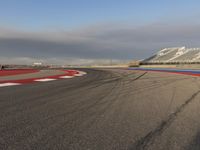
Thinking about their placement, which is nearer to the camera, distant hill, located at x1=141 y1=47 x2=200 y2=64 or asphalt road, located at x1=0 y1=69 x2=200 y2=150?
asphalt road, located at x1=0 y1=69 x2=200 y2=150

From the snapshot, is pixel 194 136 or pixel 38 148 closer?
pixel 38 148

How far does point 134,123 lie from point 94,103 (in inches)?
80.7

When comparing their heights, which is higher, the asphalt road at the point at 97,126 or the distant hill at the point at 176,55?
the distant hill at the point at 176,55

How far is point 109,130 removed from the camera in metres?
3.72

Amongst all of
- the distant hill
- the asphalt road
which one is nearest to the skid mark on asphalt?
the asphalt road

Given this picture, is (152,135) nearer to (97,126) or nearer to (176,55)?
(97,126)

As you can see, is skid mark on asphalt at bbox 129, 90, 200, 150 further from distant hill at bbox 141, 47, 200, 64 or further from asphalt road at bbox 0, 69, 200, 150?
distant hill at bbox 141, 47, 200, 64

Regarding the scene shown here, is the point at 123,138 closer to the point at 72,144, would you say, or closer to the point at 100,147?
the point at 100,147

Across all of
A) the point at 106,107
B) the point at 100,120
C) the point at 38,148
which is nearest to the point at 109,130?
the point at 100,120

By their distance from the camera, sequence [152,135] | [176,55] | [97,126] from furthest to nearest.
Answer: [176,55]
[97,126]
[152,135]

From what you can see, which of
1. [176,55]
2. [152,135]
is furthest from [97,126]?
[176,55]

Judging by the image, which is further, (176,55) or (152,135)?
(176,55)

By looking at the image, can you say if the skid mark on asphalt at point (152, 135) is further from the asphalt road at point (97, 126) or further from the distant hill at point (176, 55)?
the distant hill at point (176, 55)

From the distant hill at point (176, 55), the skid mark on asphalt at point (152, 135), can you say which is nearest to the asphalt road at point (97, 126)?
the skid mark on asphalt at point (152, 135)
